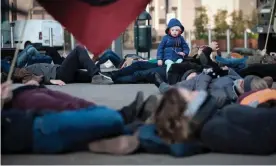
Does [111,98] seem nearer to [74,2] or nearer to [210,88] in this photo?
[210,88]

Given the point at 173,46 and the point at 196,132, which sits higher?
the point at 173,46

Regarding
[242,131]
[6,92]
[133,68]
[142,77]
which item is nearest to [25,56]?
[133,68]

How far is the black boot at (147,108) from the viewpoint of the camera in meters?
4.89

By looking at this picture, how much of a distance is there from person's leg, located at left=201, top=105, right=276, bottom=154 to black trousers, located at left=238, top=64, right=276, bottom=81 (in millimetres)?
4143

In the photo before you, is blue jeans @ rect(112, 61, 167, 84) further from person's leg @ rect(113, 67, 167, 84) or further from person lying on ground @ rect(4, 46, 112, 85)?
person lying on ground @ rect(4, 46, 112, 85)

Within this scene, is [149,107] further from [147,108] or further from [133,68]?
[133,68]

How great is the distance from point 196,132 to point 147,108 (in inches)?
30.4

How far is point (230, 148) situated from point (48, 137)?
51.8 inches

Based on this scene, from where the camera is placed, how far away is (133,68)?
923cm

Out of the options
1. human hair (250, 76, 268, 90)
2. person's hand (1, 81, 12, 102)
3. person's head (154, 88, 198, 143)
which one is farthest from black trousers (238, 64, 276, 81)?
person's hand (1, 81, 12, 102)

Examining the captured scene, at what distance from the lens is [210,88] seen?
638 centimetres

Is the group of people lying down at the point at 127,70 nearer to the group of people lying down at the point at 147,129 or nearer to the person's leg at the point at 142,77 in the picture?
the person's leg at the point at 142,77

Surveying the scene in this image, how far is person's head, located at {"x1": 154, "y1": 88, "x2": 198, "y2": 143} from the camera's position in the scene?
13.8ft

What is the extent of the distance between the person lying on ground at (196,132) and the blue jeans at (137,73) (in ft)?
14.9
